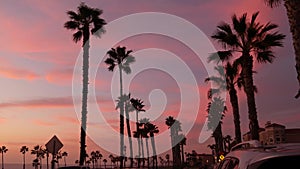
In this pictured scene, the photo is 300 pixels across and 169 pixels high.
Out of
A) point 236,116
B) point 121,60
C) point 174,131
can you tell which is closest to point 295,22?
point 236,116

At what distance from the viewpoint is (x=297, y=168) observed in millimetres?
3955

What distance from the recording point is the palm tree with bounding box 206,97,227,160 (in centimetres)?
5542

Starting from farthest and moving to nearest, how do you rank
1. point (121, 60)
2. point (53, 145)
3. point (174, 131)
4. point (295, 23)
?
point (174, 131)
point (121, 60)
point (53, 145)
point (295, 23)

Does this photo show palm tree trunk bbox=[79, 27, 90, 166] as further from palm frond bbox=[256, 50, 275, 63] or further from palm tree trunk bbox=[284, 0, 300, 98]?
palm tree trunk bbox=[284, 0, 300, 98]

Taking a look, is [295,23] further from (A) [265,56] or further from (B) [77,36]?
(B) [77,36]

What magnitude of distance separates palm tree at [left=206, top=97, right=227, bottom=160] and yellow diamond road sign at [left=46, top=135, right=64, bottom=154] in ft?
117

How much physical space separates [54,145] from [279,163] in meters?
14.5

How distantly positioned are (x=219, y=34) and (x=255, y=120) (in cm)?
606

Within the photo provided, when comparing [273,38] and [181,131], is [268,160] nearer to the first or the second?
[273,38]

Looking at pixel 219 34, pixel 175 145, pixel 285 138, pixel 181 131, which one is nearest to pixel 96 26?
pixel 219 34

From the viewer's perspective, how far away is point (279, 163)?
3910 millimetres

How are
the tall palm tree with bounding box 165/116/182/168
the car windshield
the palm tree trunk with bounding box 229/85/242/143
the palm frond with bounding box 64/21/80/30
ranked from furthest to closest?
1. the tall palm tree with bounding box 165/116/182/168
2. the palm frond with bounding box 64/21/80/30
3. the palm tree trunk with bounding box 229/85/242/143
4. the car windshield

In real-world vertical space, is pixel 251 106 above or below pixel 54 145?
above

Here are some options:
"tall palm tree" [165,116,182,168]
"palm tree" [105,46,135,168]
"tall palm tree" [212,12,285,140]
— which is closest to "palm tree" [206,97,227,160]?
"palm tree" [105,46,135,168]
